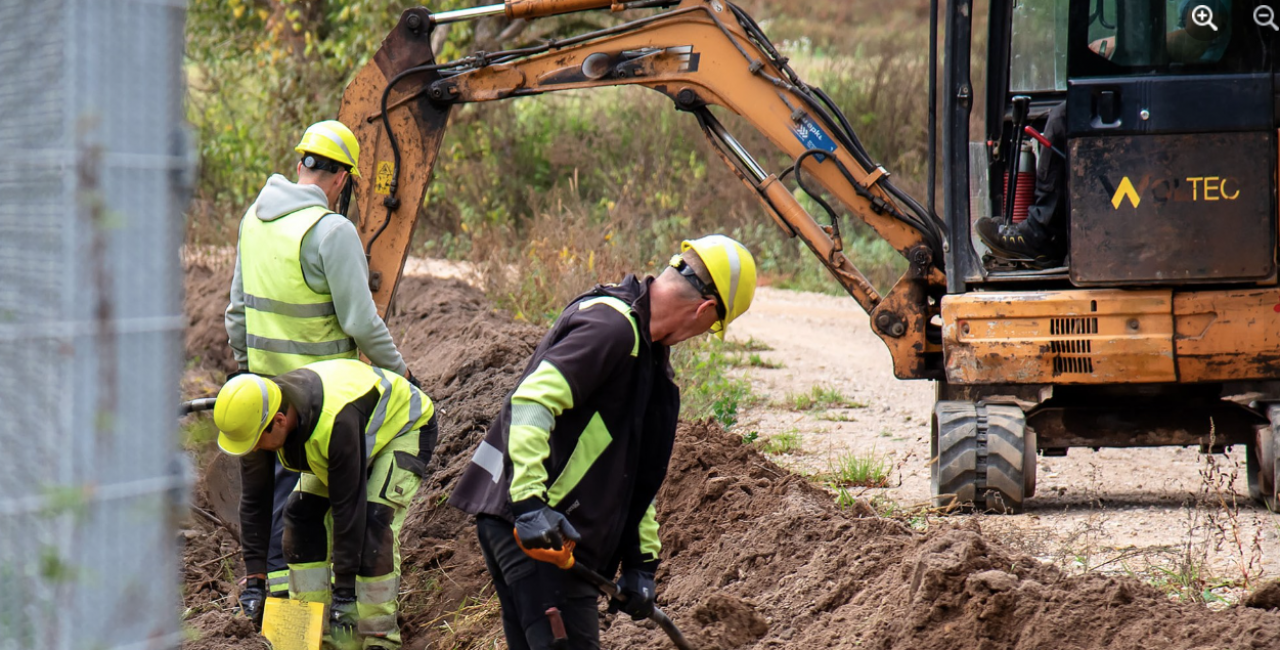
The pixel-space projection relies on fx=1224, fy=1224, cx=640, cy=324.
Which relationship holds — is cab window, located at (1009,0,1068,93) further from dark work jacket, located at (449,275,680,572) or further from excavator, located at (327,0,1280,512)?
dark work jacket, located at (449,275,680,572)

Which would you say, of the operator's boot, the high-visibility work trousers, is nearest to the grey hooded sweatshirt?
the high-visibility work trousers

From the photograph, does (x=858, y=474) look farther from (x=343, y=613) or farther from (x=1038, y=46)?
(x=343, y=613)

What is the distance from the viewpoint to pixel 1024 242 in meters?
6.60

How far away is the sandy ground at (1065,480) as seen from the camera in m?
5.43

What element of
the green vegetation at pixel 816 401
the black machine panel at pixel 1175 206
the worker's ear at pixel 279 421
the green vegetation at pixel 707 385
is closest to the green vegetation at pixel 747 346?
the green vegetation at pixel 707 385

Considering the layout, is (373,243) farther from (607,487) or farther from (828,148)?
(607,487)

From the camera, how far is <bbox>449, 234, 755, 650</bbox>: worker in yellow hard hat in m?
3.29

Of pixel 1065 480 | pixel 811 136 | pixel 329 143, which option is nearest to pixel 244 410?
pixel 329 143

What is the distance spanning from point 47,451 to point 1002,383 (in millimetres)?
A: 5464

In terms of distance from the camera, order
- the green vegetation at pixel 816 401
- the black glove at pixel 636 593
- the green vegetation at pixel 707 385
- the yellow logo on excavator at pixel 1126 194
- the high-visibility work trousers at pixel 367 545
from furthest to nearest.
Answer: the green vegetation at pixel 816 401
the green vegetation at pixel 707 385
the yellow logo on excavator at pixel 1126 194
the high-visibility work trousers at pixel 367 545
the black glove at pixel 636 593

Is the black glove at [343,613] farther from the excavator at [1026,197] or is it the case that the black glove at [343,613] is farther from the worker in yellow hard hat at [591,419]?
the excavator at [1026,197]

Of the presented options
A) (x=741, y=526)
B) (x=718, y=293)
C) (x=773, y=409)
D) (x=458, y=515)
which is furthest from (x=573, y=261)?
(x=718, y=293)

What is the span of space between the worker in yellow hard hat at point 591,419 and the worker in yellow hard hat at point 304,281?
5.28ft

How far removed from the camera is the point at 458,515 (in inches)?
252
